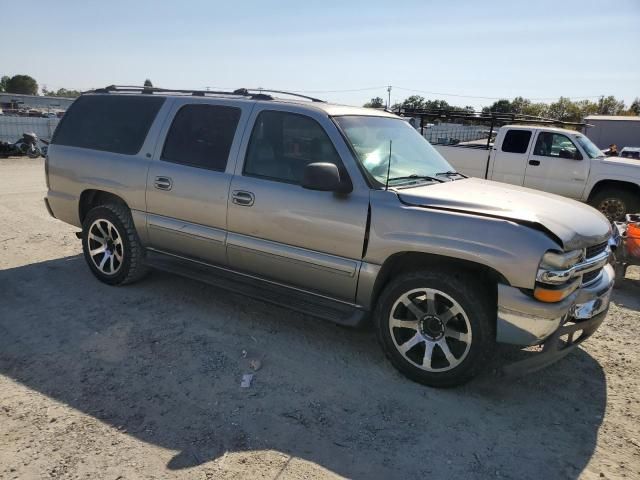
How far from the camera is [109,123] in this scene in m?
5.12

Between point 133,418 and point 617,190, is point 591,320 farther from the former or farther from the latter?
point 617,190

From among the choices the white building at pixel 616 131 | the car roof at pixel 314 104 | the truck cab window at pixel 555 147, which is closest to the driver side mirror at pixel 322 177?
the car roof at pixel 314 104

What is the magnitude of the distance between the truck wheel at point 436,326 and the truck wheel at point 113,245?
2.66 meters

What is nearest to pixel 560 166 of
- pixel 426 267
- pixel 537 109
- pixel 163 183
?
pixel 426 267

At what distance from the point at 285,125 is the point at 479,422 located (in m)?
2.64

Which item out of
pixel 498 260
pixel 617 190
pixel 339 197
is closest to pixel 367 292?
pixel 339 197

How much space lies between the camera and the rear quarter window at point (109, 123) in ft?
16.0

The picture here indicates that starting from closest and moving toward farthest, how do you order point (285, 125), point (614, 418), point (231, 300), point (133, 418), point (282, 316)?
point (133, 418) < point (614, 418) < point (285, 125) < point (282, 316) < point (231, 300)

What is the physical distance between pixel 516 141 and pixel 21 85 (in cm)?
11094

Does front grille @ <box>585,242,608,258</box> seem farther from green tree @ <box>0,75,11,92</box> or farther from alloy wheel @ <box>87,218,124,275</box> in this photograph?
green tree @ <box>0,75,11,92</box>

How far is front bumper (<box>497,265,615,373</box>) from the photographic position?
309cm

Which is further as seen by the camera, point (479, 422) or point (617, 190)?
point (617, 190)

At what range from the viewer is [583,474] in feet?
8.89

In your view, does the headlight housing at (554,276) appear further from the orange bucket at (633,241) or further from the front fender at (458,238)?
the orange bucket at (633,241)
